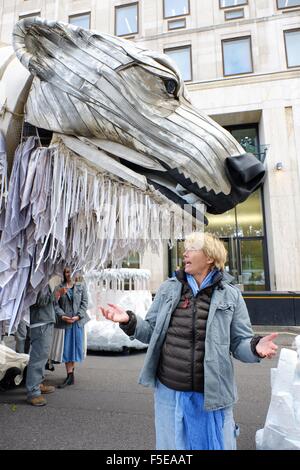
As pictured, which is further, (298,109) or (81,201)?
(298,109)

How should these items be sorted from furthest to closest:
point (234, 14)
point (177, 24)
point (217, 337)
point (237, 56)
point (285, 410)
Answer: point (177, 24) → point (234, 14) → point (237, 56) → point (285, 410) → point (217, 337)

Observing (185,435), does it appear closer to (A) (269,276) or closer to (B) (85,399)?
(B) (85,399)

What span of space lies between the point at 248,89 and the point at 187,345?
13.7 m

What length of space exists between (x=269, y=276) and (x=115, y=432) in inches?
446

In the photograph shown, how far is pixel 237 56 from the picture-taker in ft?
44.6

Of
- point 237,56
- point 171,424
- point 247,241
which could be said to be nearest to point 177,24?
point 237,56

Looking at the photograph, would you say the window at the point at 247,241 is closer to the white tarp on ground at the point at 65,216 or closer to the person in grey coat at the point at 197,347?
the person in grey coat at the point at 197,347

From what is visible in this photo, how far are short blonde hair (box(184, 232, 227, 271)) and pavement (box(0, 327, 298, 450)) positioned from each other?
1.89 metres

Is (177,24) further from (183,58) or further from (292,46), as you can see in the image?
(292,46)

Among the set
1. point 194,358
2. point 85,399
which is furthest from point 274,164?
point 194,358

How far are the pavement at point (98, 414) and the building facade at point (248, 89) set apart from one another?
7.73 metres

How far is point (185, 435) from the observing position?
184 centimetres

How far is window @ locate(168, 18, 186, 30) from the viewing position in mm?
14158

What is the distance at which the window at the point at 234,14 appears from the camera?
540 inches
